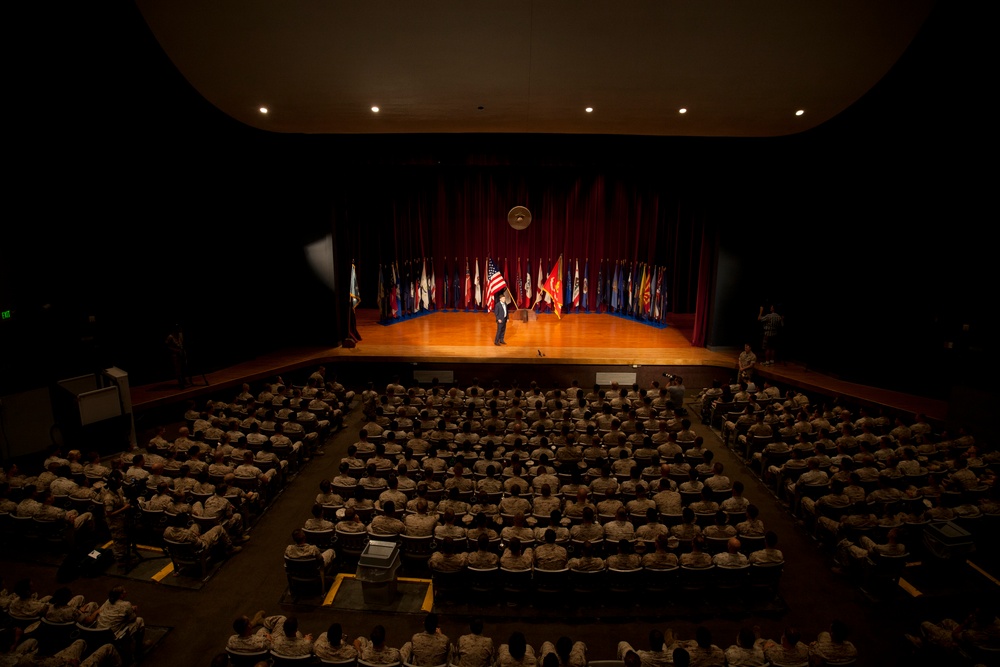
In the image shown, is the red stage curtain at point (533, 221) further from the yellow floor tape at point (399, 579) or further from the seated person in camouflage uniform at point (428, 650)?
the seated person in camouflage uniform at point (428, 650)

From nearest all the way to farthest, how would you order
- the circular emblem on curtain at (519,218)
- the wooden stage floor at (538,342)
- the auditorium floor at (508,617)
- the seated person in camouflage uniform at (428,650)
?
the seated person in camouflage uniform at (428,650) → the auditorium floor at (508,617) → the wooden stage floor at (538,342) → the circular emblem on curtain at (519,218)

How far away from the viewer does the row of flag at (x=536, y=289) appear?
19.8 metres

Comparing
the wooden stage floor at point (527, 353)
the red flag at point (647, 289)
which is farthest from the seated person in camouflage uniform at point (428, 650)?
the red flag at point (647, 289)

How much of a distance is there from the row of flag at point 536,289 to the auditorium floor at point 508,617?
12.3 m

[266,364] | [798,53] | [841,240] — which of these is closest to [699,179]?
[841,240]

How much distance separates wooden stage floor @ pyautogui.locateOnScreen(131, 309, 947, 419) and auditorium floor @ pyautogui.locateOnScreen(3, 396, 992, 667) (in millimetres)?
6244

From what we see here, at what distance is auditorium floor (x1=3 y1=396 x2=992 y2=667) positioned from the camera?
6.57 meters

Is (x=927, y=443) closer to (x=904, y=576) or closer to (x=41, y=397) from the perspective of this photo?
(x=904, y=576)

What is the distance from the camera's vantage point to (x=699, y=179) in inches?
656

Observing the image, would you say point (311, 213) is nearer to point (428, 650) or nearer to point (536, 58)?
point (536, 58)

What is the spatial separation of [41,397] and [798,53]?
54.3 ft

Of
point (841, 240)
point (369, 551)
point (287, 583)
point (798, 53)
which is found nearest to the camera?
point (369, 551)

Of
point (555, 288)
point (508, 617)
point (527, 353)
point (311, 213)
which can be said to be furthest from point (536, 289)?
point (508, 617)

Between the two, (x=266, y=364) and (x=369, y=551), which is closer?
(x=369, y=551)
